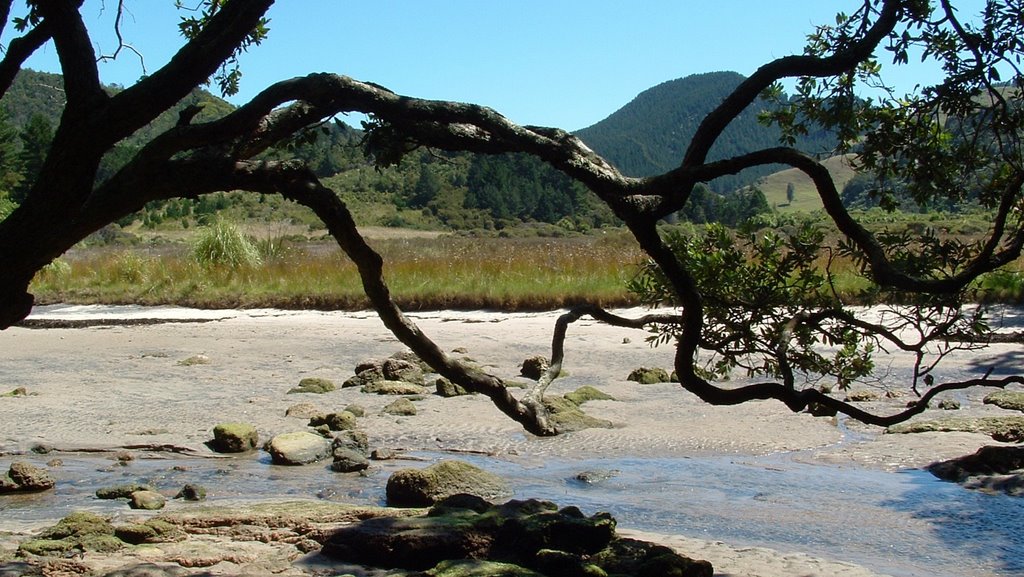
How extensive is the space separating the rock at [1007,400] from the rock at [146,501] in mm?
8016

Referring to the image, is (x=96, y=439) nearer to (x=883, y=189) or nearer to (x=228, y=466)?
(x=228, y=466)

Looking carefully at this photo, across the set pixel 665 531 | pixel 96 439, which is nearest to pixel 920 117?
pixel 665 531

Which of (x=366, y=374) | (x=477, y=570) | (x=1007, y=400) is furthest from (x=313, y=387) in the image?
(x=1007, y=400)

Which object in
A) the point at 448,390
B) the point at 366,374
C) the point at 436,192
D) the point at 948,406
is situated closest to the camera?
the point at 948,406

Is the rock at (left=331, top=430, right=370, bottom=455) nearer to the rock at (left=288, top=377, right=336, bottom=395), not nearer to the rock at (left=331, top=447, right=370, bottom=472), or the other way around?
the rock at (left=331, top=447, right=370, bottom=472)

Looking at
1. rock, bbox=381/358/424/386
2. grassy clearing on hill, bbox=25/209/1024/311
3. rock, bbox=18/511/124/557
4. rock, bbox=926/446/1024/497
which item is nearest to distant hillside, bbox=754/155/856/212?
grassy clearing on hill, bbox=25/209/1024/311

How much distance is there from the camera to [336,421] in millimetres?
10586

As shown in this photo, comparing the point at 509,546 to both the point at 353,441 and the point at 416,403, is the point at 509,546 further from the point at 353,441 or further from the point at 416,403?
the point at 416,403

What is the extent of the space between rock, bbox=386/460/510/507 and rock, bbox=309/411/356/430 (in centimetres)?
254

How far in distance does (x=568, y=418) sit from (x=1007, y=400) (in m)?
4.44

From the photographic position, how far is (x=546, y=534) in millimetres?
6441

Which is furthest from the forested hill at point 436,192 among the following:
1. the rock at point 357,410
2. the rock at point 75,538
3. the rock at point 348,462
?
the rock at point 75,538

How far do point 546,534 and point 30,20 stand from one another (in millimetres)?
4185

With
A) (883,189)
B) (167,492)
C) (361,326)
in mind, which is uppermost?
(883,189)
